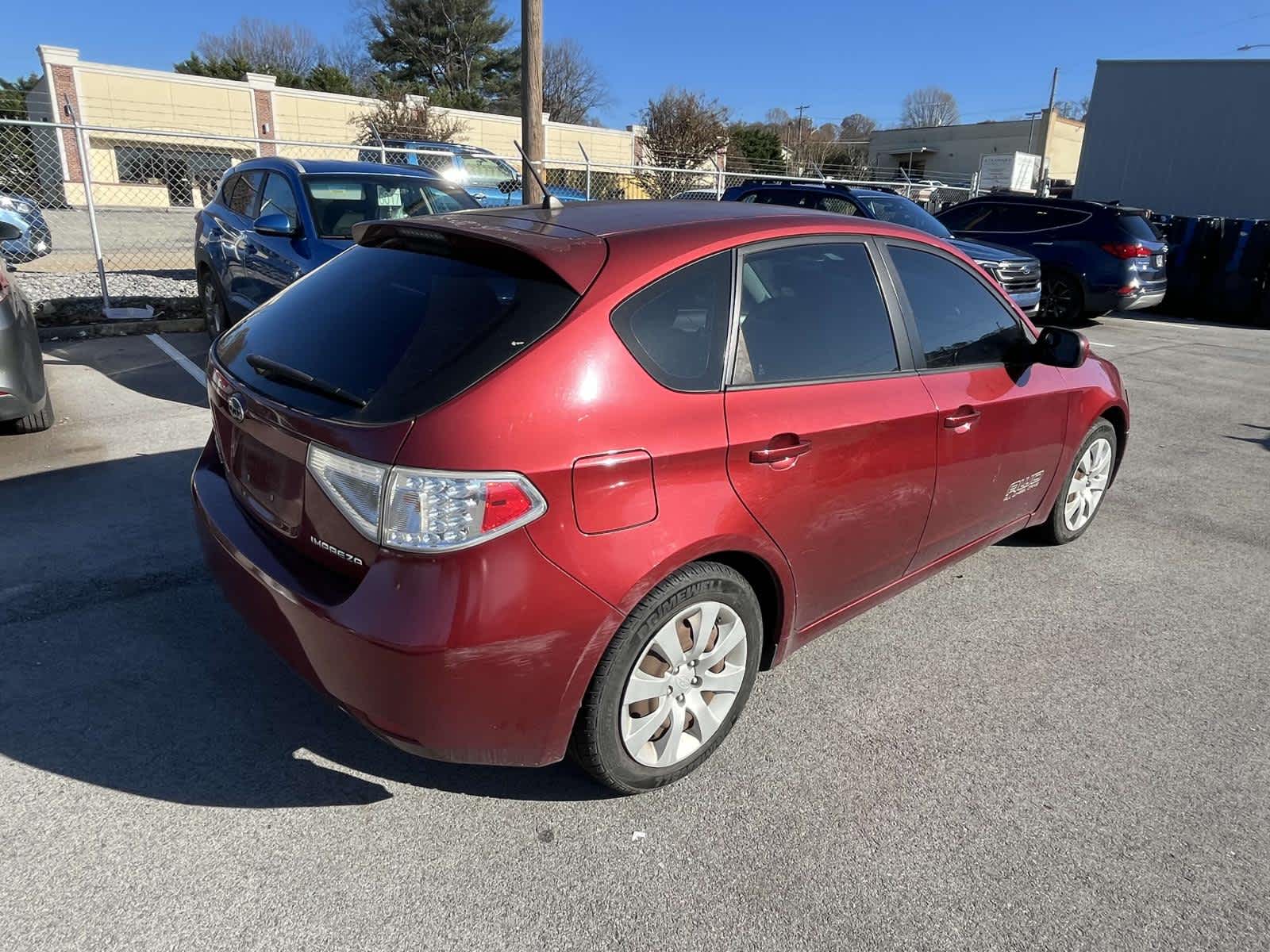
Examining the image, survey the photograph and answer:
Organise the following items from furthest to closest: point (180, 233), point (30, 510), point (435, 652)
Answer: point (180, 233) → point (30, 510) → point (435, 652)

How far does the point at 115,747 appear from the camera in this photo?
2719 mm

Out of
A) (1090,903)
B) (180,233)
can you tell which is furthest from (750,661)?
(180,233)

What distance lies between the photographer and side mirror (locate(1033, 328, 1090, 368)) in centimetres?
373

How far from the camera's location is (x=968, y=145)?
63.0 m

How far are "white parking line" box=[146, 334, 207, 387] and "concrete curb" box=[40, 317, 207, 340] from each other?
12 centimetres

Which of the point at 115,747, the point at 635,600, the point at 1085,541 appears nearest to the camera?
the point at 635,600

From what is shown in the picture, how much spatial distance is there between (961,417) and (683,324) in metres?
1.37

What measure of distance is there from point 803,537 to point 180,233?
50.7 feet

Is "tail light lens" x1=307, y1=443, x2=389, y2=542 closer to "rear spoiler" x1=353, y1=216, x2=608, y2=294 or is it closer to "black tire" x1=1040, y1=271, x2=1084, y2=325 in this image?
"rear spoiler" x1=353, y1=216, x2=608, y2=294

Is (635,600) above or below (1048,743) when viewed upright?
above

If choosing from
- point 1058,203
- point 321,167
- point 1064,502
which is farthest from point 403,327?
point 1058,203

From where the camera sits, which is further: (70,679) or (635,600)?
(70,679)

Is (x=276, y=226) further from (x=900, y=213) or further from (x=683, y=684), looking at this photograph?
(x=900, y=213)

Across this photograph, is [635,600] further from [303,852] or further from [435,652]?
[303,852]
